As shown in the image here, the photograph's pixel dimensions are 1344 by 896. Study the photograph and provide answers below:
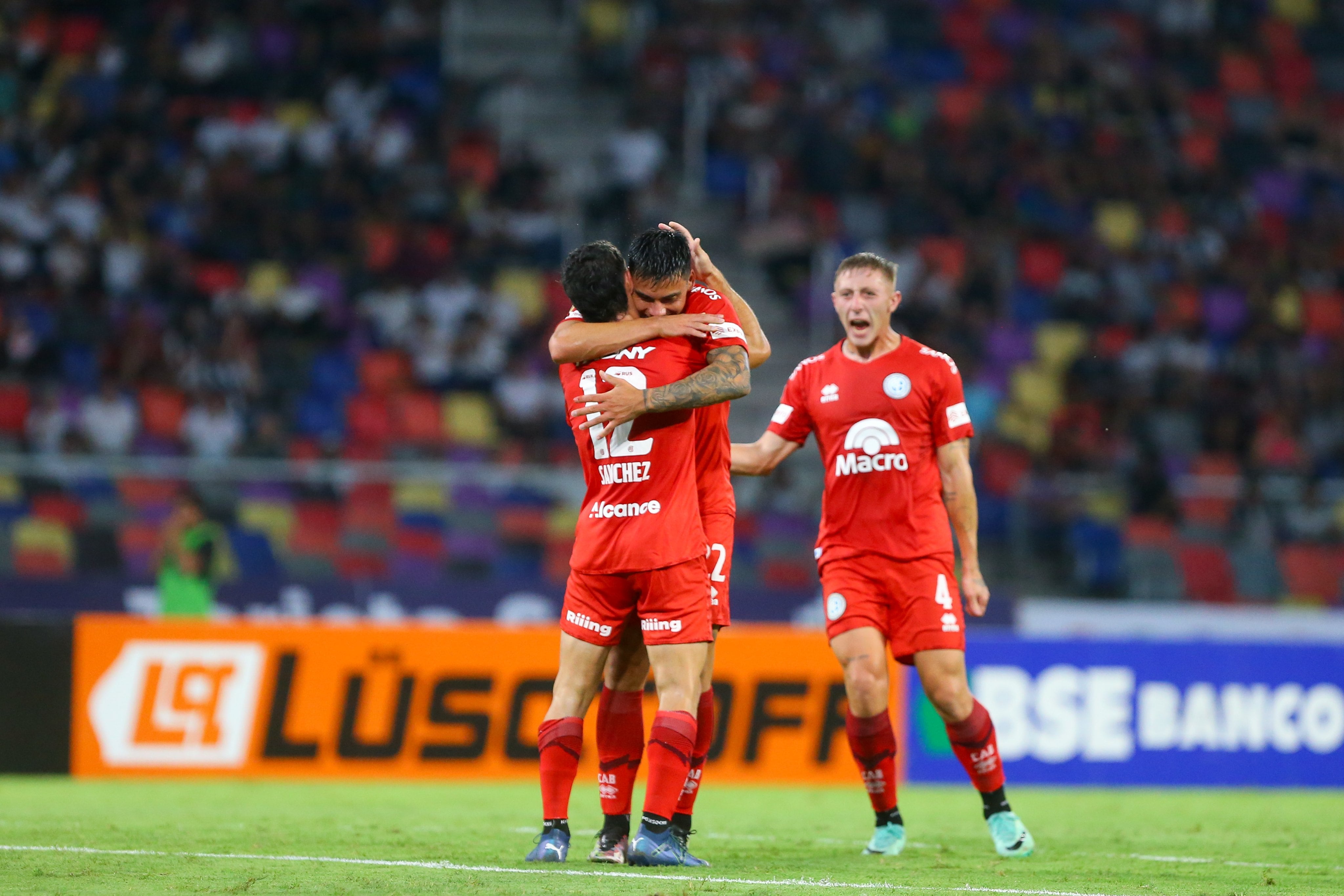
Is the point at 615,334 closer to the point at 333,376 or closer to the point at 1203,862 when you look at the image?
the point at 1203,862

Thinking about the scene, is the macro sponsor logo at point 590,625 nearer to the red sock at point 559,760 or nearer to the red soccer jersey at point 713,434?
the red sock at point 559,760

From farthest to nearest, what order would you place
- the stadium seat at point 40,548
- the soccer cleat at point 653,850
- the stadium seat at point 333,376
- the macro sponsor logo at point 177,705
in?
the stadium seat at point 333,376 → the stadium seat at point 40,548 → the macro sponsor logo at point 177,705 → the soccer cleat at point 653,850

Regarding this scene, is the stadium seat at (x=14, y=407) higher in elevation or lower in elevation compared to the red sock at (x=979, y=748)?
higher

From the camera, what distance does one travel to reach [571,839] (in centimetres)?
791

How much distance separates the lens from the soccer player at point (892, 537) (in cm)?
750

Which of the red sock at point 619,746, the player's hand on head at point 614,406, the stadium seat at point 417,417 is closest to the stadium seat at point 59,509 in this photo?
the stadium seat at point 417,417

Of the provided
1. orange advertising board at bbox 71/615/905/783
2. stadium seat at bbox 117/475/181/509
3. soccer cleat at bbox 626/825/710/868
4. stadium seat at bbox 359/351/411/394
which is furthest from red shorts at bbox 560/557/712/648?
stadium seat at bbox 359/351/411/394

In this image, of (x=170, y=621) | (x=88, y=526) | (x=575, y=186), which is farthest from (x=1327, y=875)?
(x=575, y=186)

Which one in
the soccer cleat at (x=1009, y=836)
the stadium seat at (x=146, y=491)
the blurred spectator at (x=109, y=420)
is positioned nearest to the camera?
the soccer cleat at (x=1009, y=836)

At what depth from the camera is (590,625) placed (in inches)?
263

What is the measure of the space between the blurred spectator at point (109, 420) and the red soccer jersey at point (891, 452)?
9322 mm

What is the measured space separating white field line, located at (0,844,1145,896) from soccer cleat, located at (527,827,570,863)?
16 centimetres

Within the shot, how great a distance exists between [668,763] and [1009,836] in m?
1.81

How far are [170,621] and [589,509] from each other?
6.22 meters
